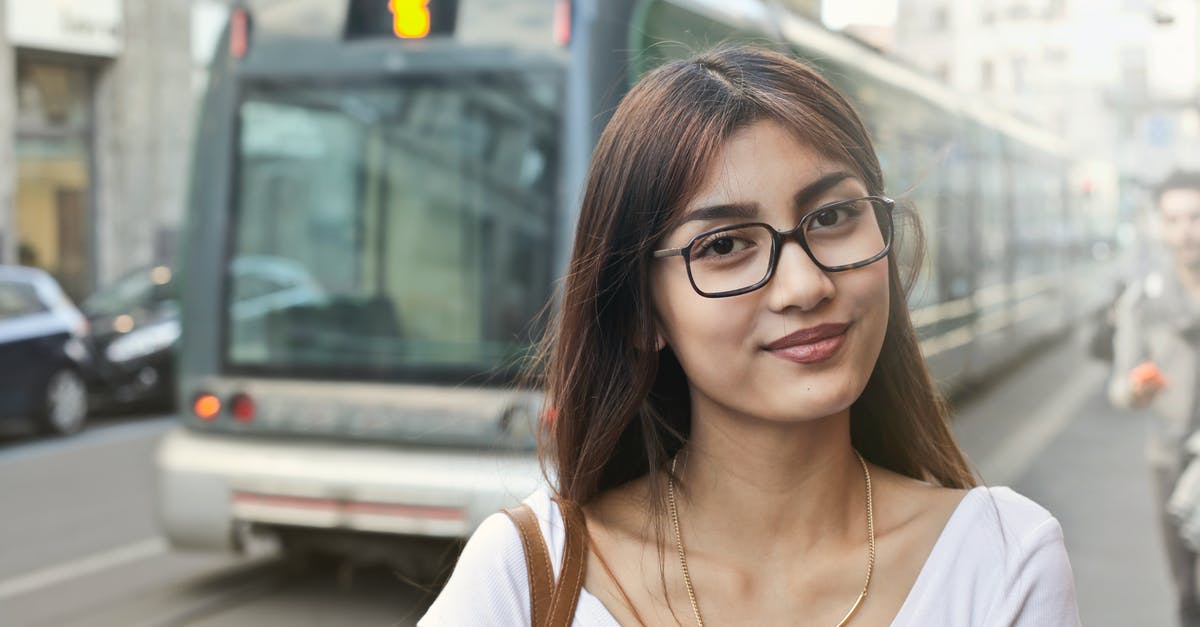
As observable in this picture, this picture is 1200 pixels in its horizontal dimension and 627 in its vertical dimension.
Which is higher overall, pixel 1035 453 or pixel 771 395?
pixel 771 395

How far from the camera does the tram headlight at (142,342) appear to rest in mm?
13461

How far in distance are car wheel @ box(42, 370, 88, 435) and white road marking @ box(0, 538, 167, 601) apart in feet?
15.5

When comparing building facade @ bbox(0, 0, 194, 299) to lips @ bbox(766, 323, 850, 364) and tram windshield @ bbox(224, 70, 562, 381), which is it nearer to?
tram windshield @ bbox(224, 70, 562, 381)

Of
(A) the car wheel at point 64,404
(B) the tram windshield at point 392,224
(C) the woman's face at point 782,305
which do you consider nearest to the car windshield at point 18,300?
(A) the car wheel at point 64,404

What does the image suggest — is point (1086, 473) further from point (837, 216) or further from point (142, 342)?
point (837, 216)

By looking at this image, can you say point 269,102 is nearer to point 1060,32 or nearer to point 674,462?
point 674,462

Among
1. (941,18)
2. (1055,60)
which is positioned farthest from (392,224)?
(941,18)

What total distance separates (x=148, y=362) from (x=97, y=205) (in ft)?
23.7

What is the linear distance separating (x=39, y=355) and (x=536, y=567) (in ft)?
36.6

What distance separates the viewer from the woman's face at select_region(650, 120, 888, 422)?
1556mm

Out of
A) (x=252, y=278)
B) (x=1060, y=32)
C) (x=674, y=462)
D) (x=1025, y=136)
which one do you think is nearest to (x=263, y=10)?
(x=252, y=278)

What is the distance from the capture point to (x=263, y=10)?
6098 mm

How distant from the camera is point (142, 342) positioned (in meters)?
13.7

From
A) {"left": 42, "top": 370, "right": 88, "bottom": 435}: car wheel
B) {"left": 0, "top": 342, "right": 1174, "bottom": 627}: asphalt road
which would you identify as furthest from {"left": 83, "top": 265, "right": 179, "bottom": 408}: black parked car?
{"left": 42, "top": 370, "right": 88, "bottom": 435}: car wheel
